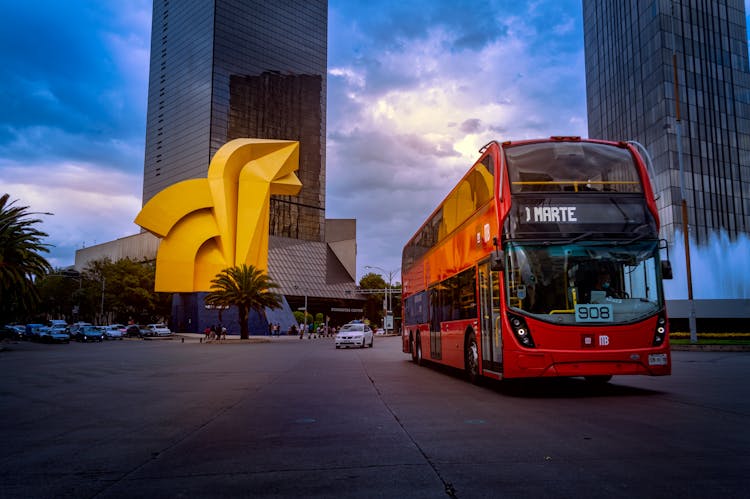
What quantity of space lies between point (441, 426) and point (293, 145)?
231 ft

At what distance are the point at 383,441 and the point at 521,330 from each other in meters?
4.19

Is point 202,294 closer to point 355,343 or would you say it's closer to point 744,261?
point 355,343

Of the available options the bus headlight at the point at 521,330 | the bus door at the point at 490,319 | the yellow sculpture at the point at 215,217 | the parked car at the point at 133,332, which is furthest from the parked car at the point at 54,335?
the bus headlight at the point at 521,330

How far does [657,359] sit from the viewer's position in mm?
9703

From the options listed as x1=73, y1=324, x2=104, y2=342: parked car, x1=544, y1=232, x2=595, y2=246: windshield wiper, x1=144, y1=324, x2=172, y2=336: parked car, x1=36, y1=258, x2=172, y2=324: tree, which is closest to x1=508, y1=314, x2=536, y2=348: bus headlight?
x1=544, y1=232, x2=595, y2=246: windshield wiper

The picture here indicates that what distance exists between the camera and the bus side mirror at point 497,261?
31.4 feet

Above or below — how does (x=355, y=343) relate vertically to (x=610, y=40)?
below

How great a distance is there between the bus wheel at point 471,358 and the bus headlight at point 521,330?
213 centimetres

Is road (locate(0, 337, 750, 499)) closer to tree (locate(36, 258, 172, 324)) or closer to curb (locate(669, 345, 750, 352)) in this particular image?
curb (locate(669, 345, 750, 352))

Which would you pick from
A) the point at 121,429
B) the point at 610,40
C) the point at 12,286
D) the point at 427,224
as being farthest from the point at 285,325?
the point at 121,429

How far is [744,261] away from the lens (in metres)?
39.1

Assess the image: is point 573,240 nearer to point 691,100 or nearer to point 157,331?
point 691,100

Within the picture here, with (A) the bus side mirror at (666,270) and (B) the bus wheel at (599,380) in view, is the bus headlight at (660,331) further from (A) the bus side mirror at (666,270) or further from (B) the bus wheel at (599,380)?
(B) the bus wheel at (599,380)

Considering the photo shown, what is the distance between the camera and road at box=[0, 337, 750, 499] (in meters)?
4.45
